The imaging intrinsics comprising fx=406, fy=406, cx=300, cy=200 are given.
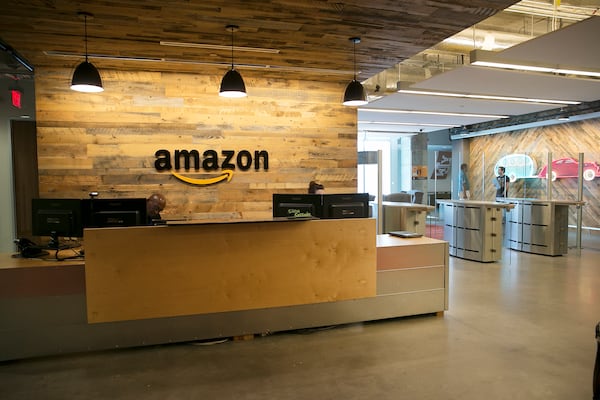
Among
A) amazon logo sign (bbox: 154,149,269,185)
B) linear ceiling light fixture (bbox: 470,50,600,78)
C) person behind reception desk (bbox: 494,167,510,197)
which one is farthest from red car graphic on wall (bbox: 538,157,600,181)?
amazon logo sign (bbox: 154,149,269,185)

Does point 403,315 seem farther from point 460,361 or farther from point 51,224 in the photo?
point 51,224

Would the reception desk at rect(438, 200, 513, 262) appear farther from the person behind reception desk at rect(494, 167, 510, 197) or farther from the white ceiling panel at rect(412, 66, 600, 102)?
the white ceiling panel at rect(412, 66, 600, 102)

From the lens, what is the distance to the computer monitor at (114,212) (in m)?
3.73

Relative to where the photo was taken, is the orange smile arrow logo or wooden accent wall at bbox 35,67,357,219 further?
the orange smile arrow logo

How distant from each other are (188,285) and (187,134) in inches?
114

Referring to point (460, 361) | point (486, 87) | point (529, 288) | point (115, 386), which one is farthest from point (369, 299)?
point (486, 87)

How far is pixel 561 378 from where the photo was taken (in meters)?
3.23

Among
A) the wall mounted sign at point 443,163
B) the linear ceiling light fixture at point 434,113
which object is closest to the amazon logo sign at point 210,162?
the linear ceiling light fixture at point 434,113

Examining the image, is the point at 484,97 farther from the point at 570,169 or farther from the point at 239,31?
the point at 239,31

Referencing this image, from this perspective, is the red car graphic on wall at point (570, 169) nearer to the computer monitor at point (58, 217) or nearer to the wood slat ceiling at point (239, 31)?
the wood slat ceiling at point (239, 31)

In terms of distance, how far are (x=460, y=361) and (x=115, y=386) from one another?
2.85 meters

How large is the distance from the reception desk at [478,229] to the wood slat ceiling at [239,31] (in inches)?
150

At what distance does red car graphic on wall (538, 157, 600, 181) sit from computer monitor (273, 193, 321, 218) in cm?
858

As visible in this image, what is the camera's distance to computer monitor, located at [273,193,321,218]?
4191mm
